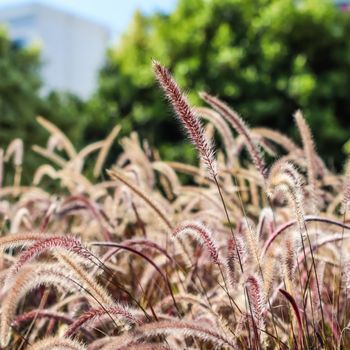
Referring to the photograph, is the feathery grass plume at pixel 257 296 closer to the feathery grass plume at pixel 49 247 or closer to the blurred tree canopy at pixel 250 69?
the feathery grass plume at pixel 49 247

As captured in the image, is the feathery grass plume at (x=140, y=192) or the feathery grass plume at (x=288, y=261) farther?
the feathery grass plume at (x=140, y=192)

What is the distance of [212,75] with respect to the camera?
39.1 ft

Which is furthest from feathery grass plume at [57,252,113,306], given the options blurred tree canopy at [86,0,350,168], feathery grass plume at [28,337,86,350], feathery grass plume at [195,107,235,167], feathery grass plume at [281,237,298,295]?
blurred tree canopy at [86,0,350,168]

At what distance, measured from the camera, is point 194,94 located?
11305 millimetres

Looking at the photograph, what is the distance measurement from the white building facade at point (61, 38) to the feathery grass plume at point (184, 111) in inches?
1133

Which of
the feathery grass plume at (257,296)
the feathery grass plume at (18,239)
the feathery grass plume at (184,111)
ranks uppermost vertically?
the feathery grass plume at (184,111)

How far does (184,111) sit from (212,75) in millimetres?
10600

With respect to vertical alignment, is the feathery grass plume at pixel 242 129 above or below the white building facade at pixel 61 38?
below

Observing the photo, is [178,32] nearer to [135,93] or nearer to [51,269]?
[135,93]

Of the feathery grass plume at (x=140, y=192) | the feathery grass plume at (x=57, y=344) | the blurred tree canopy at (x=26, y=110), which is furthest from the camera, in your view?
the blurred tree canopy at (x=26, y=110)

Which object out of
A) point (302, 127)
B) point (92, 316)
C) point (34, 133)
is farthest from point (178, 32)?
point (92, 316)

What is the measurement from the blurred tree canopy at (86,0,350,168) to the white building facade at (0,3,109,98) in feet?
57.0

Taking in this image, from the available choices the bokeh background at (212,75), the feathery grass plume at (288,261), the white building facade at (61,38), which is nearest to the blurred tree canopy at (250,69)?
the bokeh background at (212,75)

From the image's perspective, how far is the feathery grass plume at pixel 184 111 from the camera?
4.69 feet
